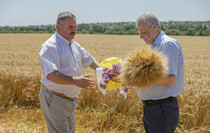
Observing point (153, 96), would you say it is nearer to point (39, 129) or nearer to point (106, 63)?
point (106, 63)

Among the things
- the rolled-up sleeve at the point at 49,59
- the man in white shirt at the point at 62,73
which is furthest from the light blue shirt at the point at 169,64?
the rolled-up sleeve at the point at 49,59

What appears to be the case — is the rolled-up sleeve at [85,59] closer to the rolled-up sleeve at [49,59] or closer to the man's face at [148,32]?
the rolled-up sleeve at [49,59]

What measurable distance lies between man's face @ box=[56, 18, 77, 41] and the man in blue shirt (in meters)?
0.91

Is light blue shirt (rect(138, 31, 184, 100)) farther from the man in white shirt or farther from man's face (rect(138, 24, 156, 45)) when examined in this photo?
the man in white shirt

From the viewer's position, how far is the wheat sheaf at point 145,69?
6.84 ft

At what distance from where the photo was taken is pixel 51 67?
259cm

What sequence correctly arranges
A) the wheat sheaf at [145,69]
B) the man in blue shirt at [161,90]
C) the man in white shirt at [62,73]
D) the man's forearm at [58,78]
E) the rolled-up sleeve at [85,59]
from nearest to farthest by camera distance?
the wheat sheaf at [145,69], the man in blue shirt at [161,90], the man's forearm at [58,78], the man in white shirt at [62,73], the rolled-up sleeve at [85,59]

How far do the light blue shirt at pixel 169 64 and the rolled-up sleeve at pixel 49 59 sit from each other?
1.09m

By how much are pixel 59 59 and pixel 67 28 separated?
0.42 m

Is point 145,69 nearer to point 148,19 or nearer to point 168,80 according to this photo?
point 168,80

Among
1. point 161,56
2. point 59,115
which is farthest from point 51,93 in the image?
point 161,56

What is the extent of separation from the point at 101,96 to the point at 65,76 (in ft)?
8.05

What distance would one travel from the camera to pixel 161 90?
237 cm

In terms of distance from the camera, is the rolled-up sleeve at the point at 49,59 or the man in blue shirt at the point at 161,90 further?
the rolled-up sleeve at the point at 49,59
